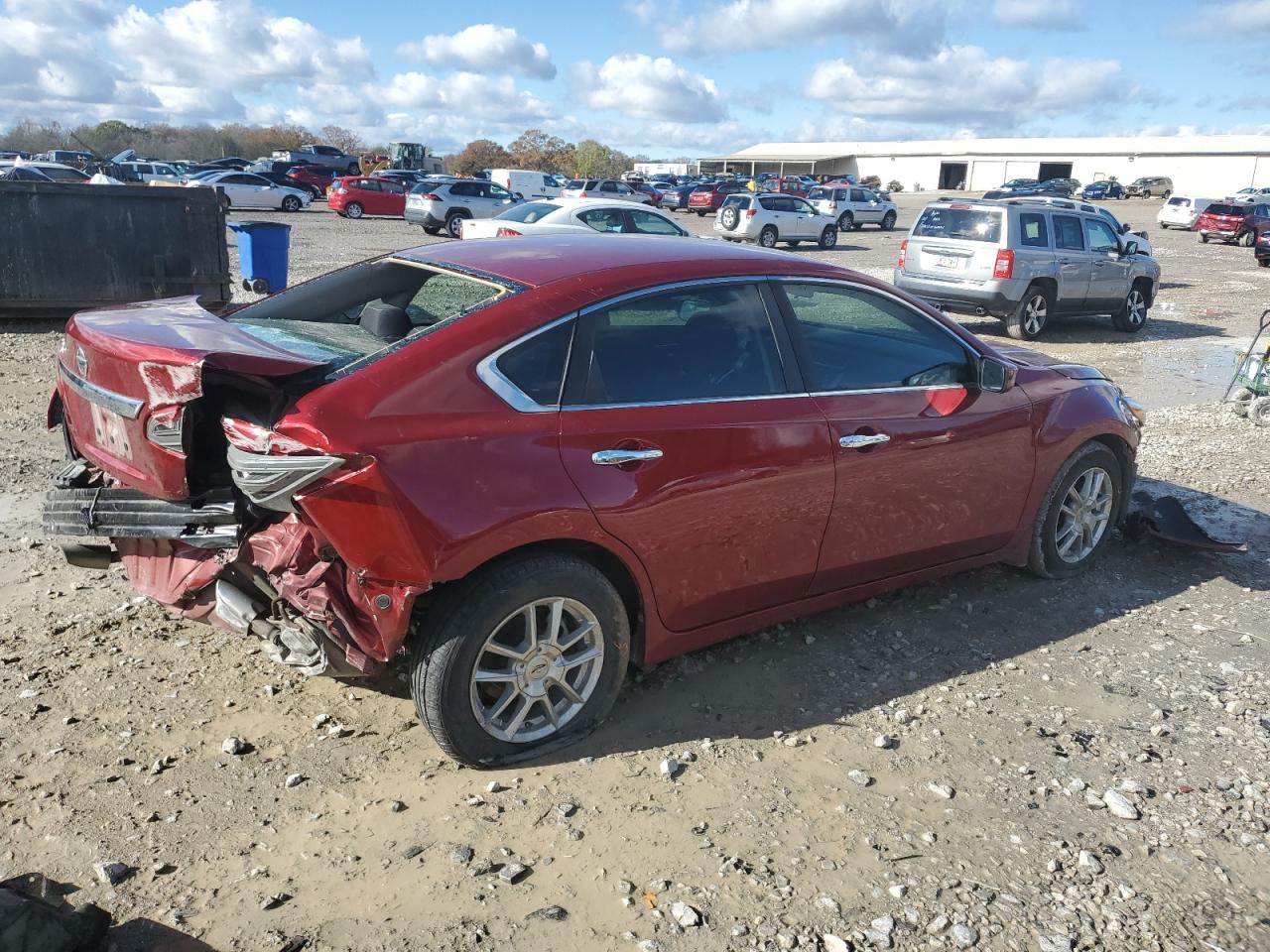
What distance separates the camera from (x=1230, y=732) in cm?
399

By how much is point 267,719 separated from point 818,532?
88.0 inches

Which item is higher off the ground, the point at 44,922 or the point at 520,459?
the point at 520,459

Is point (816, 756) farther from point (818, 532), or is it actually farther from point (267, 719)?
point (267, 719)

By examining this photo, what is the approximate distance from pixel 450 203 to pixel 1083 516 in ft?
85.2

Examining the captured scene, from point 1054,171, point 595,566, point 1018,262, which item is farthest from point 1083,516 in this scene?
point 1054,171

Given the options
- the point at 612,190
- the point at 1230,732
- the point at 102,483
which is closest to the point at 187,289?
the point at 102,483

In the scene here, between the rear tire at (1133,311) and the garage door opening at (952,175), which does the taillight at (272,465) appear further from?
the garage door opening at (952,175)

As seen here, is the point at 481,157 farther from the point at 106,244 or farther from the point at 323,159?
the point at 106,244

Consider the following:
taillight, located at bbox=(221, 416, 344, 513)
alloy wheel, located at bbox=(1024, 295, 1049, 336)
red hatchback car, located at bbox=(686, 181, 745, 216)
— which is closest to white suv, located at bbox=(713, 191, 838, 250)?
red hatchback car, located at bbox=(686, 181, 745, 216)

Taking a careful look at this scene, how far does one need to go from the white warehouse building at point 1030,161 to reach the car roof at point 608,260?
90119 millimetres

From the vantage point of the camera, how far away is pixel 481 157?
4131 inches

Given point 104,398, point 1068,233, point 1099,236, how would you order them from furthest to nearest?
point 1099,236
point 1068,233
point 104,398

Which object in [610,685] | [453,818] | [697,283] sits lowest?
[453,818]

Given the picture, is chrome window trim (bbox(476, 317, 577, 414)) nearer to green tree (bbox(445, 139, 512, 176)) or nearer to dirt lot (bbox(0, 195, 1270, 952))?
dirt lot (bbox(0, 195, 1270, 952))
